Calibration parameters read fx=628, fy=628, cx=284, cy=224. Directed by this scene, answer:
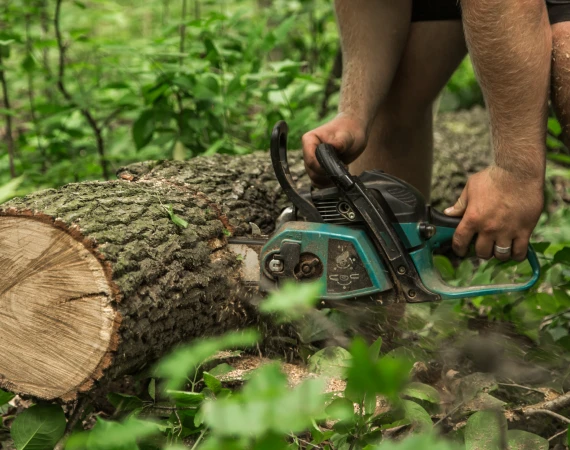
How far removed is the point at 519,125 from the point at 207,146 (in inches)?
83.7

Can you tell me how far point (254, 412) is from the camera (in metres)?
0.78

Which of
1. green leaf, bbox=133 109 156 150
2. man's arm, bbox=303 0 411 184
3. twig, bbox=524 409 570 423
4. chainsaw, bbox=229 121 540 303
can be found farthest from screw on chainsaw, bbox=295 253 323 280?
green leaf, bbox=133 109 156 150

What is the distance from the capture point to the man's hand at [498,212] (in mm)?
1955

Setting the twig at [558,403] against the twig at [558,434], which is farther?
the twig at [558,403]

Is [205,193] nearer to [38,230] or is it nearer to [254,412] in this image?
[38,230]

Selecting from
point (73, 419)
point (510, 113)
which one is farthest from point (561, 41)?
point (73, 419)

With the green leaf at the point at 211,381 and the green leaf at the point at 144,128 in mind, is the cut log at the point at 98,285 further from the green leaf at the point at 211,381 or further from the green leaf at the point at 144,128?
the green leaf at the point at 144,128

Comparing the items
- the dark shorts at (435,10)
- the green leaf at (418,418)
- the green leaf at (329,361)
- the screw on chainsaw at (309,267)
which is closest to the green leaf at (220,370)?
the green leaf at (329,361)

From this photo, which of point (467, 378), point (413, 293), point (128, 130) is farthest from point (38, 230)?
point (128, 130)

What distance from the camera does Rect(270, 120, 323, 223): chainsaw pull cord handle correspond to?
2.16 m

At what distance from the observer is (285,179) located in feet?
7.18

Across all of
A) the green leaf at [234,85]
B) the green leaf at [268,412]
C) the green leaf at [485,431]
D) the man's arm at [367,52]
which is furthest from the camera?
the green leaf at [234,85]

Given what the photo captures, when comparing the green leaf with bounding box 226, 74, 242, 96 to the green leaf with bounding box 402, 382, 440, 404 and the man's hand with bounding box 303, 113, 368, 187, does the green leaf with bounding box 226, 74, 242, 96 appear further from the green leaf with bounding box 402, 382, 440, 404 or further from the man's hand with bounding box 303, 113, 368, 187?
the green leaf with bounding box 402, 382, 440, 404

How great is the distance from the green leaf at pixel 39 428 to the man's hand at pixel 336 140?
3.76 feet
